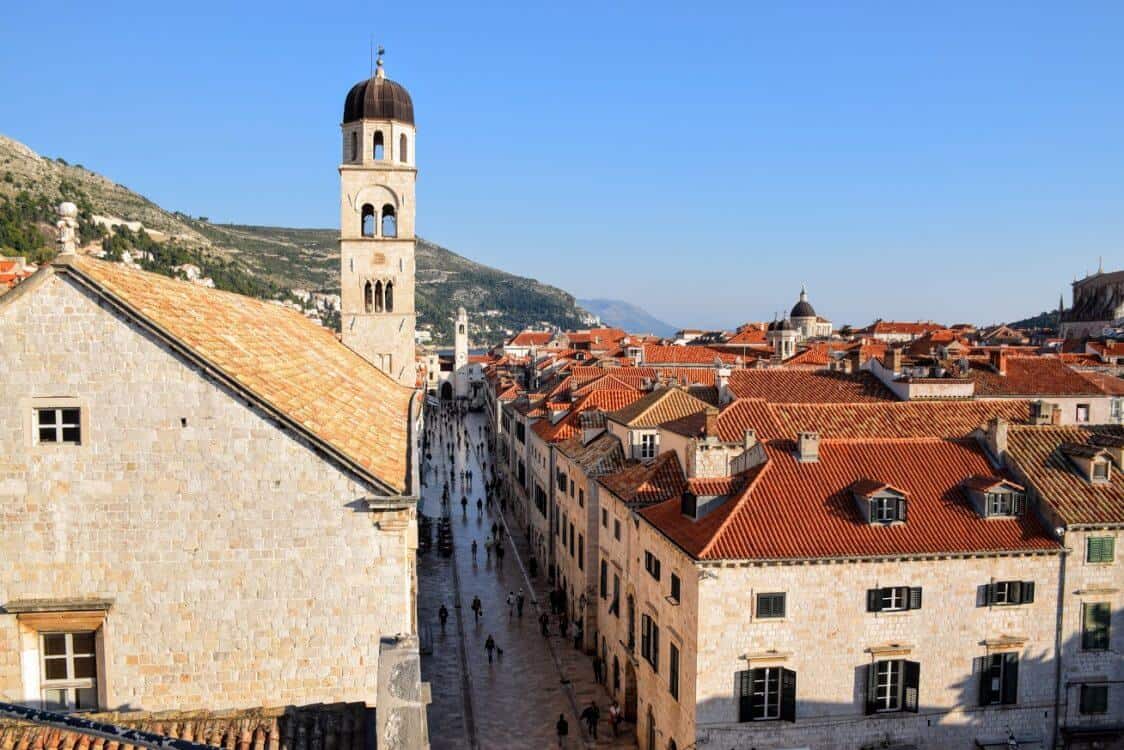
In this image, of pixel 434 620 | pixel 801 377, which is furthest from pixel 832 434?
pixel 434 620

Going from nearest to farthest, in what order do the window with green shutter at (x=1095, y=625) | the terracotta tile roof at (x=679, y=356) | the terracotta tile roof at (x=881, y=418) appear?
the window with green shutter at (x=1095, y=625)
the terracotta tile roof at (x=881, y=418)
the terracotta tile roof at (x=679, y=356)

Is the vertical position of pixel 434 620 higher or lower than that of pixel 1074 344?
lower

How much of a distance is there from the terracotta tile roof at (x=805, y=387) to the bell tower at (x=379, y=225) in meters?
17.9

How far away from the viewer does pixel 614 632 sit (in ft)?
Result: 104

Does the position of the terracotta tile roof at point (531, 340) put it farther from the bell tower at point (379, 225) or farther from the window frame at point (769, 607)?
the window frame at point (769, 607)

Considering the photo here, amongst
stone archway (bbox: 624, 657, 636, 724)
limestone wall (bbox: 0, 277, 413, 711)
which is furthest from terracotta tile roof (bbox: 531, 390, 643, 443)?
limestone wall (bbox: 0, 277, 413, 711)

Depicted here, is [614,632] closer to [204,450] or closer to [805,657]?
[805,657]

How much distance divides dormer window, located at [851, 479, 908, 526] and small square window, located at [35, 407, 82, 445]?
1956 cm

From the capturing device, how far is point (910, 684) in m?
23.6

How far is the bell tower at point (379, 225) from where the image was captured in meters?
44.4

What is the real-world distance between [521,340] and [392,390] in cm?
14356

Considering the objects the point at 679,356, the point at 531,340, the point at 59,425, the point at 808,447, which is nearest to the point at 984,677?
the point at 808,447

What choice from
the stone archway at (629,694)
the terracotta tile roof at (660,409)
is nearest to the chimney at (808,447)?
the terracotta tile roof at (660,409)

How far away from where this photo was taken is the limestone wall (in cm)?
1369
